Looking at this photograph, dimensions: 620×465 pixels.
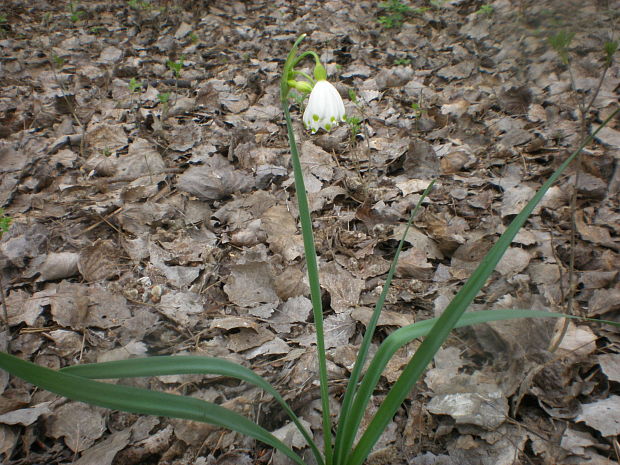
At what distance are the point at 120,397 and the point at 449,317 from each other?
601 mm

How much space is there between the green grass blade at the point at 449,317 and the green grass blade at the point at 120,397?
0.30 metres

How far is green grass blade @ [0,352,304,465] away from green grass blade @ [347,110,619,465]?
11.8 inches

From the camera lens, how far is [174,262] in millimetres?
1837

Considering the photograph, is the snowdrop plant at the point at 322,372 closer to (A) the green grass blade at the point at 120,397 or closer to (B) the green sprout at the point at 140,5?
(A) the green grass blade at the point at 120,397

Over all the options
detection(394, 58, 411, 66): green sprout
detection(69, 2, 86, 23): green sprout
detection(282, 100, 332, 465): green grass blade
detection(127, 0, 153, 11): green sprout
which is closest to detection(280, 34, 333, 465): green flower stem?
detection(282, 100, 332, 465): green grass blade

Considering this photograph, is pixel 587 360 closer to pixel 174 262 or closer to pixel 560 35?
pixel 560 35

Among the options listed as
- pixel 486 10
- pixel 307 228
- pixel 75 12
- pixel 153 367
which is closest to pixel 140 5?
pixel 75 12

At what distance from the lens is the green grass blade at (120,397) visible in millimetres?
718

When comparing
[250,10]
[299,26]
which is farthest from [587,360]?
[250,10]

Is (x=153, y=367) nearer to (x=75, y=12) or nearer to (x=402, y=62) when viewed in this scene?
(x=402, y=62)

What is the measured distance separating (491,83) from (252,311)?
2.25 m

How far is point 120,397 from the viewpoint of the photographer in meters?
0.78

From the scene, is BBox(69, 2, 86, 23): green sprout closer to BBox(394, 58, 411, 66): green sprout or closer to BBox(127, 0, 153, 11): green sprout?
BBox(127, 0, 153, 11): green sprout

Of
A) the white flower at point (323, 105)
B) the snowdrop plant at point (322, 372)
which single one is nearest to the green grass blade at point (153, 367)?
the snowdrop plant at point (322, 372)
